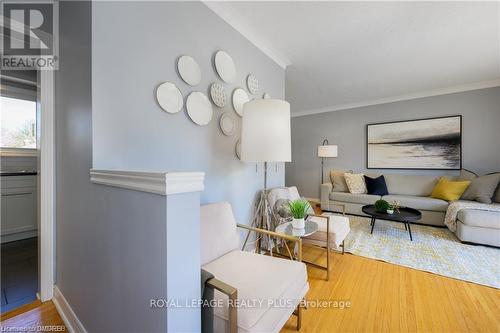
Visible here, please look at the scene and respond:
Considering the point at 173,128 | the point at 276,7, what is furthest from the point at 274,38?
the point at 173,128

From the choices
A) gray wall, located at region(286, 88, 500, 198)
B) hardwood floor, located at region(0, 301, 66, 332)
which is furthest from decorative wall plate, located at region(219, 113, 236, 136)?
gray wall, located at region(286, 88, 500, 198)

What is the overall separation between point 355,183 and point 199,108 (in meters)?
3.77

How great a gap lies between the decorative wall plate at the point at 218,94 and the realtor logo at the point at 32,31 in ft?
3.98

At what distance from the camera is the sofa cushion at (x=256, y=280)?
977mm

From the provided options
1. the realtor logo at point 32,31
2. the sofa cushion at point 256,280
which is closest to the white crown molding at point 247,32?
the realtor logo at point 32,31

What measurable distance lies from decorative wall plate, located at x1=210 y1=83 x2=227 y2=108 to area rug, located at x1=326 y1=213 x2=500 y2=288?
2.32 meters

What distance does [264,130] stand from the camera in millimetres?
1724

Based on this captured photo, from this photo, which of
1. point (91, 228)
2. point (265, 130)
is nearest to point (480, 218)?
point (265, 130)

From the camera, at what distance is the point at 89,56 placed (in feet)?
Answer: 3.87

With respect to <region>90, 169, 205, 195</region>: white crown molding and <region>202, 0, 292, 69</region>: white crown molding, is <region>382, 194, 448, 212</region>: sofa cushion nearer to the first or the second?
<region>202, 0, 292, 69</region>: white crown molding

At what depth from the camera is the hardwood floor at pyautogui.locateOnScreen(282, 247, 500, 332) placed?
Result: 4.66 ft

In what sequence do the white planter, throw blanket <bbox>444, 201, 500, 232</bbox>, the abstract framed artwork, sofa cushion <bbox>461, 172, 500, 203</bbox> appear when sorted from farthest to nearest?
the abstract framed artwork < sofa cushion <bbox>461, 172, 500, 203</bbox> < throw blanket <bbox>444, 201, 500, 232</bbox> < the white planter

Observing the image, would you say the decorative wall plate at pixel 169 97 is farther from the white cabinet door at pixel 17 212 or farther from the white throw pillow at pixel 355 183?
the white throw pillow at pixel 355 183

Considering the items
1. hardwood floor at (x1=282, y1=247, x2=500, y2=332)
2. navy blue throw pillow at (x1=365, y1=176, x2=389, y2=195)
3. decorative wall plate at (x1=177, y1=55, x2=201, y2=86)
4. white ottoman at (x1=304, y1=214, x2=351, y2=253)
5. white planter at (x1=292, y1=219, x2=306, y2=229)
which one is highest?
decorative wall plate at (x1=177, y1=55, x2=201, y2=86)
